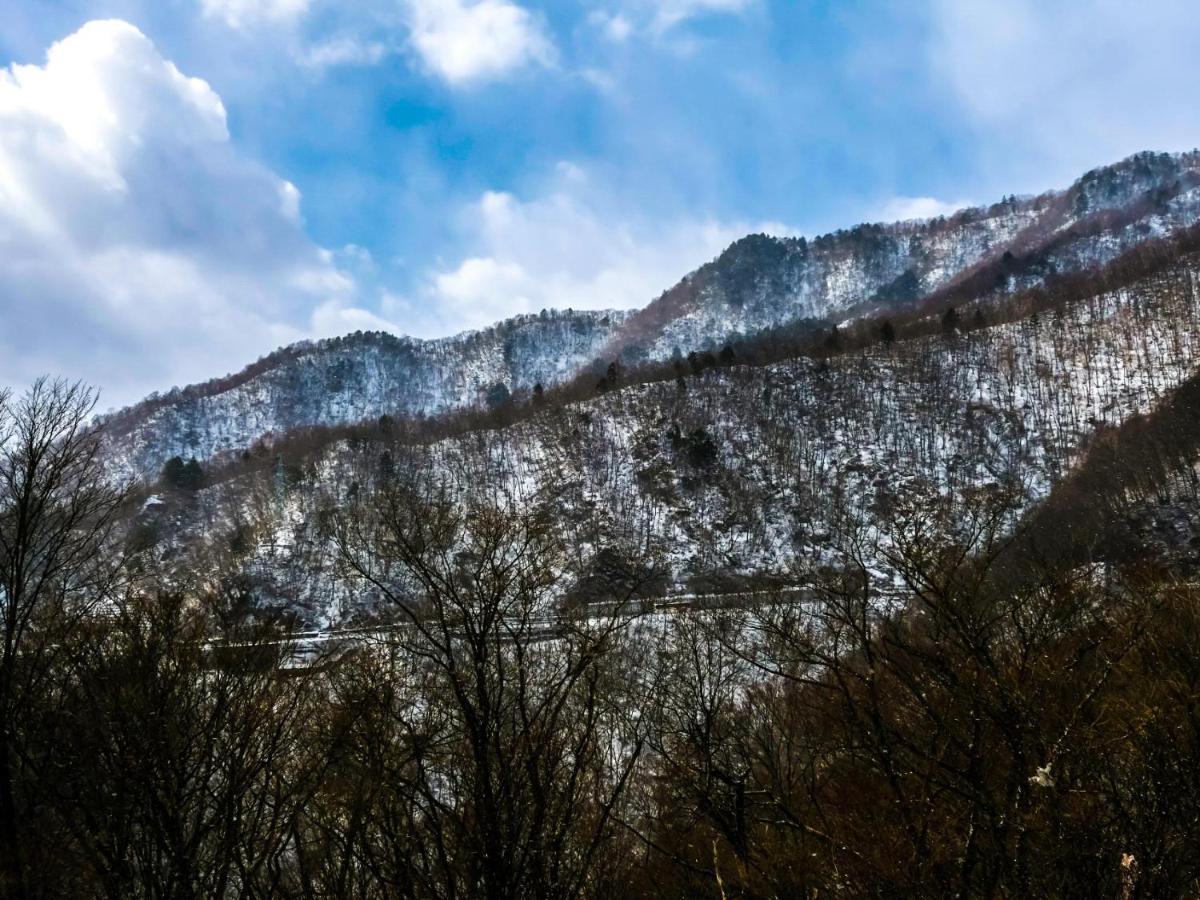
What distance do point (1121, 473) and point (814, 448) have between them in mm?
19493

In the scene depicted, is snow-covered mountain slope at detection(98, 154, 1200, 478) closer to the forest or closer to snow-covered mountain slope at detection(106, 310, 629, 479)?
snow-covered mountain slope at detection(106, 310, 629, 479)

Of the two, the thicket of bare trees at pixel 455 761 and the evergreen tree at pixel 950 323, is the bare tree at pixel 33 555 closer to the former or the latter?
the thicket of bare trees at pixel 455 761

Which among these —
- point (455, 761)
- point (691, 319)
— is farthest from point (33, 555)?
point (691, 319)

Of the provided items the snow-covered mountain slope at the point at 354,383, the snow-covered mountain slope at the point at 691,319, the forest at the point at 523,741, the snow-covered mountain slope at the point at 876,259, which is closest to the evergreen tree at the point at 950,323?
the snow-covered mountain slope at the point at 691,319

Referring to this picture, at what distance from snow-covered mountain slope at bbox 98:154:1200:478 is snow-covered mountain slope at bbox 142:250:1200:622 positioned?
54168 mm

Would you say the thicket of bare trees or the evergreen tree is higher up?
the evergreen tree

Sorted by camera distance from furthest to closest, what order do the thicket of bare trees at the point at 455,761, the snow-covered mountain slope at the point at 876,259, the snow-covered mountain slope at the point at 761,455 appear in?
1. the snow-covered mountain slope at the point at 876,259
2. the snow-covered mountain slope at the point at 761,455
3. the thicket of bare trees at the point at 455,761

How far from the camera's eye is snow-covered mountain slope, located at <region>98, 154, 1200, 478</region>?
408 ft

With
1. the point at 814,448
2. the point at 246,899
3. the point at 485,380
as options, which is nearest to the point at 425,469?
the point at 814,448

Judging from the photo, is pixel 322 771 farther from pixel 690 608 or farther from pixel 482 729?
pixel 690 608

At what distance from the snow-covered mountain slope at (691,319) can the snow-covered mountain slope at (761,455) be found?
54.2m

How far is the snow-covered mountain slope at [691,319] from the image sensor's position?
12444cm

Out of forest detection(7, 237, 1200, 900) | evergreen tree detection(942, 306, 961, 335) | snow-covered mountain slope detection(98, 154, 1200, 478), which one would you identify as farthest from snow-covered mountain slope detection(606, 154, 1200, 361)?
forest detection(7, 237, 1200, 900)

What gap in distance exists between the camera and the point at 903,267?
158m
